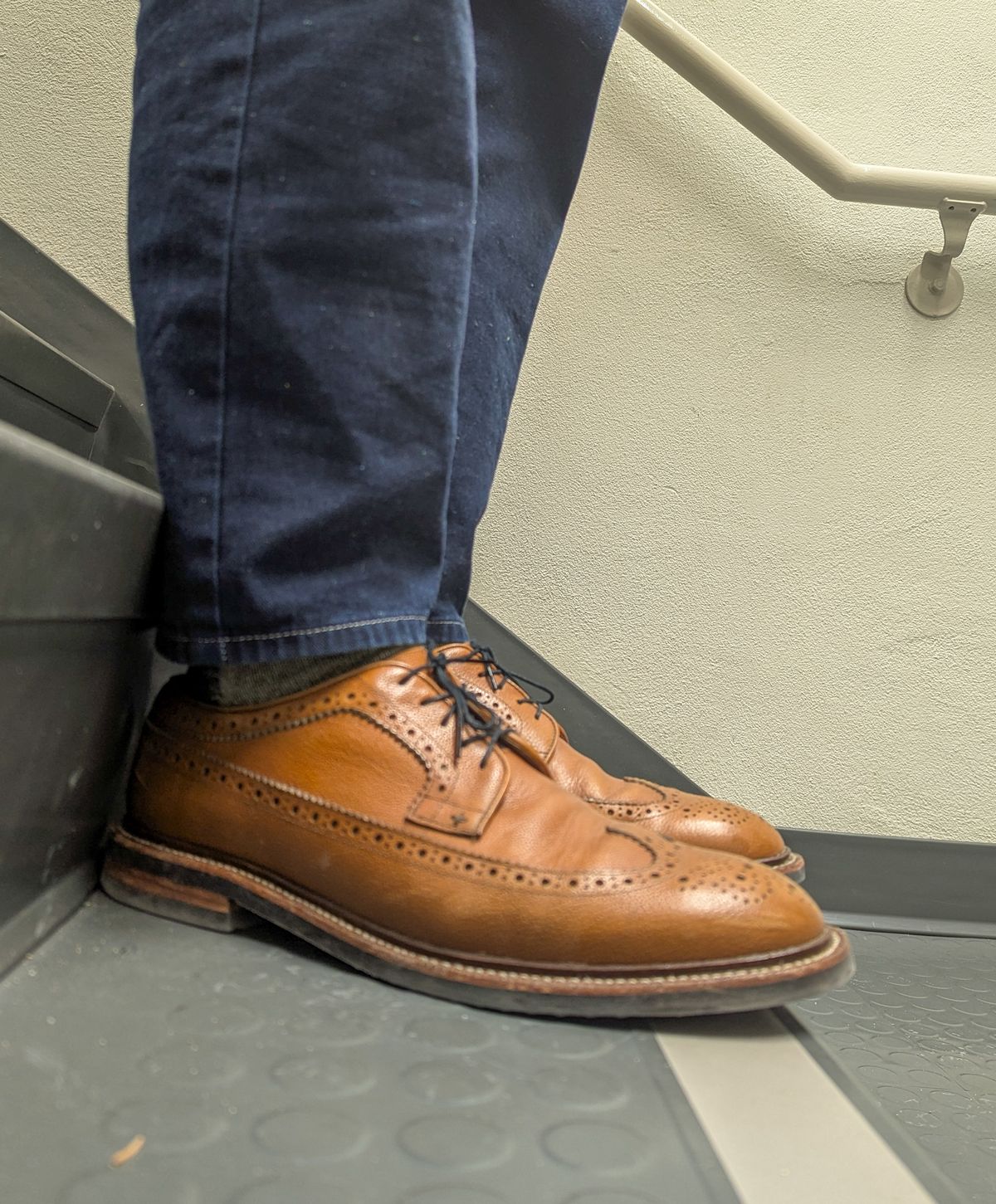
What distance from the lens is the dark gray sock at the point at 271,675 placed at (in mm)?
498

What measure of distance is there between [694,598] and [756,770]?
22 centimetres

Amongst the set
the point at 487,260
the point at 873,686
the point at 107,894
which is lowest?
the point at 107,894

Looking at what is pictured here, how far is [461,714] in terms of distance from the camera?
49cm

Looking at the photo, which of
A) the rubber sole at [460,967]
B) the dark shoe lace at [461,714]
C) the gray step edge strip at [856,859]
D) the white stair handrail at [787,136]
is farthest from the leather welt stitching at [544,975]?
the white stair handrail at [787,136]

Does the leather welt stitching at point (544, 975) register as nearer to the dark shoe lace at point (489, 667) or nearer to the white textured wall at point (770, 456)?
the dark shoe lace at point (489, 667)

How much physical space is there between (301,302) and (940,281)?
88 centimetres

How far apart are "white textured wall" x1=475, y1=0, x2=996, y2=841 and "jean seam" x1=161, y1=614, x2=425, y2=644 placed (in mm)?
517

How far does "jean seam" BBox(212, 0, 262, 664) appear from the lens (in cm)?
45

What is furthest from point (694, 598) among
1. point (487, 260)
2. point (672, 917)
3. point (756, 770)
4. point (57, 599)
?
point (57, 599)

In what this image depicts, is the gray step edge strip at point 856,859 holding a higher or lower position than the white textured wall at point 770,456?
lower

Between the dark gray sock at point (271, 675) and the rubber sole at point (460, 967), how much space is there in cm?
9

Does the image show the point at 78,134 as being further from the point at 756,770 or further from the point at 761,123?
the point at 756,770

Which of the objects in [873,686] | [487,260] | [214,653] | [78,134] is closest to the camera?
[214,653]

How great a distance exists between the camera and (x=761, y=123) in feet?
3.13
